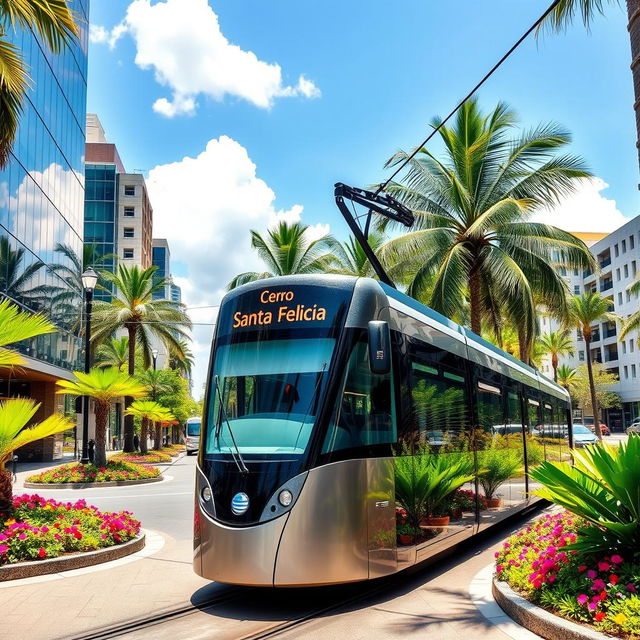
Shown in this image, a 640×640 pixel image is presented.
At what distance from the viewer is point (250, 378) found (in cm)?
756

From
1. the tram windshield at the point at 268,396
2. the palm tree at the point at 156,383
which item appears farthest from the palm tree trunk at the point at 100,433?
the palm tree at the point at 156,383

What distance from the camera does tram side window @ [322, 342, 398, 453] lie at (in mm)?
7164

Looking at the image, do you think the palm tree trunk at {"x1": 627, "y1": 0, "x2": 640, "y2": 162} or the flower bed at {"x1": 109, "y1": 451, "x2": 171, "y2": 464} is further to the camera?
the flower bed at {"x1": 109, "y1": 451, "x2": 171, "y2": 464}

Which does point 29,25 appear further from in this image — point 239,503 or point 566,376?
point 566,376

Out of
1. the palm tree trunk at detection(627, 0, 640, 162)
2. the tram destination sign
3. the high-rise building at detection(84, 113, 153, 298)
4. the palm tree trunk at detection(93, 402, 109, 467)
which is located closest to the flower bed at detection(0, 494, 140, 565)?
the tram destination sign

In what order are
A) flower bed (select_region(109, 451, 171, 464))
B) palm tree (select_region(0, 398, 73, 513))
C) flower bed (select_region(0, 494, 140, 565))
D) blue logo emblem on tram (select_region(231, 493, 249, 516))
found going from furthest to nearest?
flower bed (select_region(109, 451, 171, 464)) < palm tree (select_region(0, 398, 73, 513)) < flower bed (select_region(0, 494, 140, 565)) < blue logo emblem on tram (select_region(231, 493, 249, 516))

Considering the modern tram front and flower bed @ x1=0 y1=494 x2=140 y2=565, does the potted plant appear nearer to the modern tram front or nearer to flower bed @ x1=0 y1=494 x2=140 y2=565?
the modern tram front

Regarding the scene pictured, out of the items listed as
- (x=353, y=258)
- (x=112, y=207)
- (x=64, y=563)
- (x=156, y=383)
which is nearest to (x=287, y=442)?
(x=64, y=563)

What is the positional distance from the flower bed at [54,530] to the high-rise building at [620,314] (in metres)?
67.0

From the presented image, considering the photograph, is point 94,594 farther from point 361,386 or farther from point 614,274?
point 614,274

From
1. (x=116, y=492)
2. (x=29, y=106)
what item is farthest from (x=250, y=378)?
(x=29, y=106)

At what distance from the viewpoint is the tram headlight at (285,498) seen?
22.3 ft

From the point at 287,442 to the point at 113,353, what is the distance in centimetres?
5537

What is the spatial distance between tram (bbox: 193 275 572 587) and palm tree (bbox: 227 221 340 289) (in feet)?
80.1
